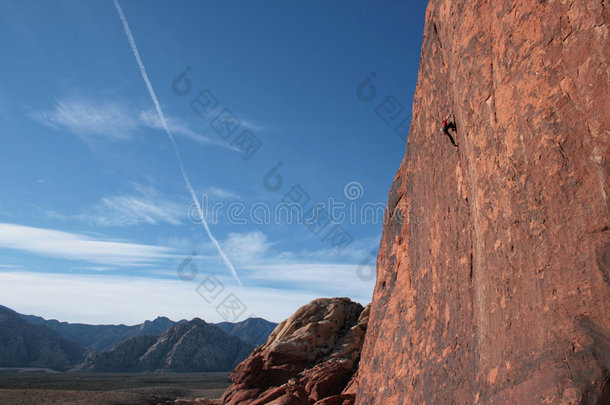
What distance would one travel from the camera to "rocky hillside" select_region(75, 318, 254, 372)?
133m

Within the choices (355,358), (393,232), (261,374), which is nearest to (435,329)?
(393,232)

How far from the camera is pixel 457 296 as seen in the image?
21.6 ft

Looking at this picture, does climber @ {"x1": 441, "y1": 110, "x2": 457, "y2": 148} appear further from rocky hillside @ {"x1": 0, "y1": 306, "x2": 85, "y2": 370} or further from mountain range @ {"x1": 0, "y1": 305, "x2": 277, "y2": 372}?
rocky hillside @ {"x1": 0, "y1": 306, "x2": 85, "y2": 370}

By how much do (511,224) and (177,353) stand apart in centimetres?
14675

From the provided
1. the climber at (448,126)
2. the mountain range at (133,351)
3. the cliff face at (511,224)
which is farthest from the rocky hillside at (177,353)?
the climber at (448,126)

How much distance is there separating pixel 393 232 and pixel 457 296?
368cm

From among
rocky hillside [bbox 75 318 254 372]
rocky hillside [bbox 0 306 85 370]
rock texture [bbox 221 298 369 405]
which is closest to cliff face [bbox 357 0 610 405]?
rock texture [bbox 221 298 369 405]

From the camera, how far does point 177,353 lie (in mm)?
134750

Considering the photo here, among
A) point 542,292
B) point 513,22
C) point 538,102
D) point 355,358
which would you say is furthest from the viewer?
point 355,358

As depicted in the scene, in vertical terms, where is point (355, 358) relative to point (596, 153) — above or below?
below

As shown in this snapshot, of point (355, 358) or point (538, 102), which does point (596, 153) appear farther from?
point (355, 358)

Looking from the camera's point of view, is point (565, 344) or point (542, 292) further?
point (542, 292)

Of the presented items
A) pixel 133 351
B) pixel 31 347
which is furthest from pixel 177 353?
pixel 31 347

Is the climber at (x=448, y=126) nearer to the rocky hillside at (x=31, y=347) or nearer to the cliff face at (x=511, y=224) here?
the cliff face at (x=511, y=224)
